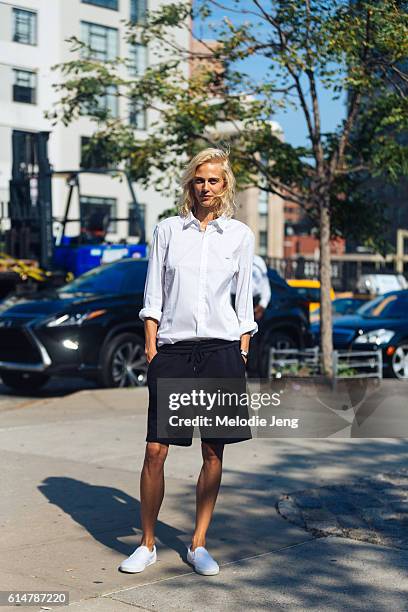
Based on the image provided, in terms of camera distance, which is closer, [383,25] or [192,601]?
[192,601]

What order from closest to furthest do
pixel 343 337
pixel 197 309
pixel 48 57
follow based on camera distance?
pixel 197 309, pixel 343 337, pixel 48 57

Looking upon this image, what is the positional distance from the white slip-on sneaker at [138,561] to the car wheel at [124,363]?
287 inches

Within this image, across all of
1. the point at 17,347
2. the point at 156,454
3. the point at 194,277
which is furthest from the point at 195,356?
the point at 17,347

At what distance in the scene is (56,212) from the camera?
2209cm

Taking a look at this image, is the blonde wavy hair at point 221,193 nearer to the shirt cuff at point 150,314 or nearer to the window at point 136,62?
the shirt cuff at point 150,314

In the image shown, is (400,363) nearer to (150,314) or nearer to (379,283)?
(150,314)

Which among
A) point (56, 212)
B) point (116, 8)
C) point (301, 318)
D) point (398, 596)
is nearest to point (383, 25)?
point (301, 318)

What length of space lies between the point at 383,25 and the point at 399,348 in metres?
5.39

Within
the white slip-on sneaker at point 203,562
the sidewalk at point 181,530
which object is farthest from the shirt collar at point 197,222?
the sidewalk at point 181,530

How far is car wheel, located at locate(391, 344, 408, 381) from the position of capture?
15.0 meters

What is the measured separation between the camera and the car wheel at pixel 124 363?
485 inches

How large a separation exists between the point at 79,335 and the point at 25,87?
13.5m

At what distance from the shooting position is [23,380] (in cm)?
1323

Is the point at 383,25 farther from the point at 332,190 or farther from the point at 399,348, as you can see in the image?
the point at 399,348
